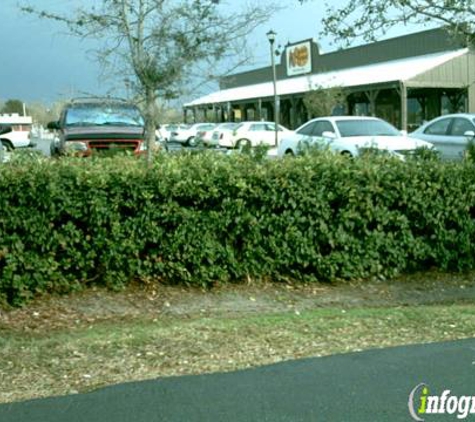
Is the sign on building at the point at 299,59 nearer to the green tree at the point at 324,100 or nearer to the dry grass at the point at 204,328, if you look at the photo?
the green tree at the point at 324,100

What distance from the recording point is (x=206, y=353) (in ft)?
17.0

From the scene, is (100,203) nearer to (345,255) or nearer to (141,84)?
(141,84)

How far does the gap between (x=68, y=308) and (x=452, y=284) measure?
4.31 m

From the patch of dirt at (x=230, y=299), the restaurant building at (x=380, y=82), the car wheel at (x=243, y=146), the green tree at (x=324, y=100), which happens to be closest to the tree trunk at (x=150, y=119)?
the car wheel at (x=243, y=146)

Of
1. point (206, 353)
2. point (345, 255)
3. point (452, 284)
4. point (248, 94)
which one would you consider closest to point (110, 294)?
point (206, 353)

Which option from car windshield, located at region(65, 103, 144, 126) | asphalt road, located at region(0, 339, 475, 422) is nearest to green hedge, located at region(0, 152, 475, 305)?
asphalt road, located at region(0, 339, 475, 422)

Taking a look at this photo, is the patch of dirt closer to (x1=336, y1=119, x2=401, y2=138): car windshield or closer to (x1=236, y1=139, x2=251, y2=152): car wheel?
(x1=236, y1=139, x2=251, y2=152): car wheel

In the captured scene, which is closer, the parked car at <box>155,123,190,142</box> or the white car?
the parked car at <box>155,123,190,142</box>

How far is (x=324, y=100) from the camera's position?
123ft

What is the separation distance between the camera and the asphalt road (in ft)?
13.1

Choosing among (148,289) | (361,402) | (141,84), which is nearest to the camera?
(361,402)

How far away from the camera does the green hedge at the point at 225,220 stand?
6.52 meters

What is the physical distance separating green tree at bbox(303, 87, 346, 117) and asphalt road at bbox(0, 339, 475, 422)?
1304 inches

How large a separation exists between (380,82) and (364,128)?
58.8 ft
